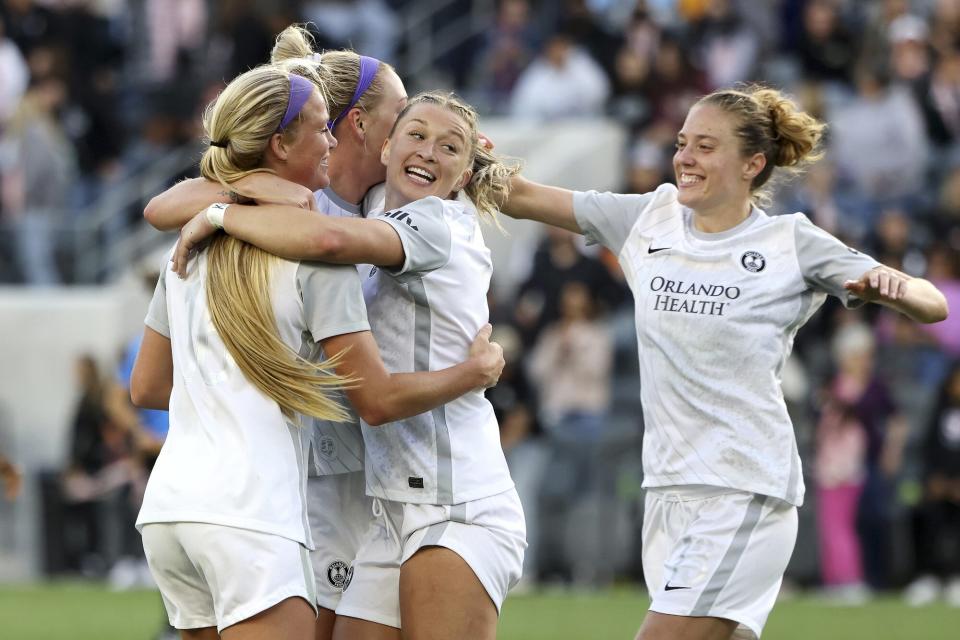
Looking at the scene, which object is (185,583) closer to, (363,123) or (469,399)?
(469,399)

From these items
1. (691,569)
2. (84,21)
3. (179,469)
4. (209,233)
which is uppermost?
(84,21)

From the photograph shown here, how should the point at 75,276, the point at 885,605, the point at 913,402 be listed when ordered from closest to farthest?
the point at 885,605
the point at 913,402
the point at 75,276

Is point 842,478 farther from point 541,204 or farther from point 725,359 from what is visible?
point 725,359

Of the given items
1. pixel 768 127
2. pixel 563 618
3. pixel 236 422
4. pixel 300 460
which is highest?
pixel 768 127

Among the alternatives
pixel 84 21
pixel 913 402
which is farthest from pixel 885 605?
pixel 84 21

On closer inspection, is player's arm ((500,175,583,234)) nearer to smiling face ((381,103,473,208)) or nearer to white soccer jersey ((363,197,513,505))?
smiling face ((381,103,473,208))

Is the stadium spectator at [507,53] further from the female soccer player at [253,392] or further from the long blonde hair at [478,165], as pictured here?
the female soccer player at [253,392]

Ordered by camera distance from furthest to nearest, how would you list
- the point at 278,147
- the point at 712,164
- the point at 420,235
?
1. the point at 712,164
2. the point at 420,235
3. the point at 278,147

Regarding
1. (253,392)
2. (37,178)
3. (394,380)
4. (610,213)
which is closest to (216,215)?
(253,392)

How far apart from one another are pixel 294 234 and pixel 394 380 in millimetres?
507

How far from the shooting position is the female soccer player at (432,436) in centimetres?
474

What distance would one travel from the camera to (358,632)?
4.95 metres

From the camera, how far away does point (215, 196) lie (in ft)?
16.4

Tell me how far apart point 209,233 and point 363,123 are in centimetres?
108
